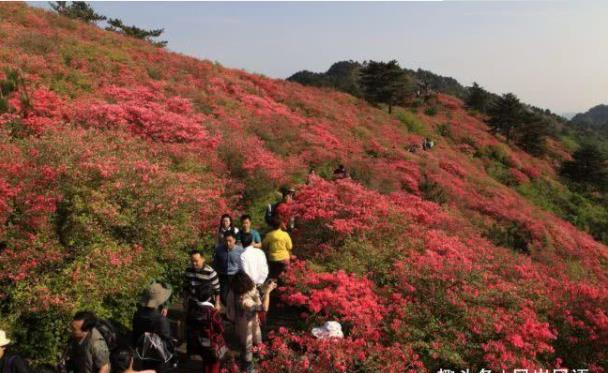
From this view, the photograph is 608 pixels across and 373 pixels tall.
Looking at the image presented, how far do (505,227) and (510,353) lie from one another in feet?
40.4

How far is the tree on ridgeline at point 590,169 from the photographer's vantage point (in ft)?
128

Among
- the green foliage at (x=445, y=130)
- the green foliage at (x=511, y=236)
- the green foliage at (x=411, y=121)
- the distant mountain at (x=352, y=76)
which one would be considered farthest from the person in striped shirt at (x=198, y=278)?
the distant mountain at (x=352, y=76)

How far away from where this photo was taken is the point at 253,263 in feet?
23.8

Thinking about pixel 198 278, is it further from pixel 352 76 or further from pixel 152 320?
pixel 352 76

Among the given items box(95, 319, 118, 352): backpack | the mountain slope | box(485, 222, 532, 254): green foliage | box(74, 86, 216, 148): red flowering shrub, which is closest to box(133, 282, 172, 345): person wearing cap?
box(95, 319, 118, 352): backpack

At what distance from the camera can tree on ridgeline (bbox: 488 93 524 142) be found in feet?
151

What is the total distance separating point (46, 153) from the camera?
368 inches

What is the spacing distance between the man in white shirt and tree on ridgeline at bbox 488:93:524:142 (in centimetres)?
4475

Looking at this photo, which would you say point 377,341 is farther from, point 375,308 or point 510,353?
A: point 510,353

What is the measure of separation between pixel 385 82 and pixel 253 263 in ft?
125

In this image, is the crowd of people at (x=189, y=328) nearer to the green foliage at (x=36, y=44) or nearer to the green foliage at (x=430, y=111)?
the green foliage at (x=36, y=44)

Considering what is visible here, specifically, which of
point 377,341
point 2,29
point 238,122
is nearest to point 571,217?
point 238,122

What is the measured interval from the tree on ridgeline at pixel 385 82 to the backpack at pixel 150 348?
3913 centimetres

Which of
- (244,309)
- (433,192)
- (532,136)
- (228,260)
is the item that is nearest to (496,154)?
(532,136)
